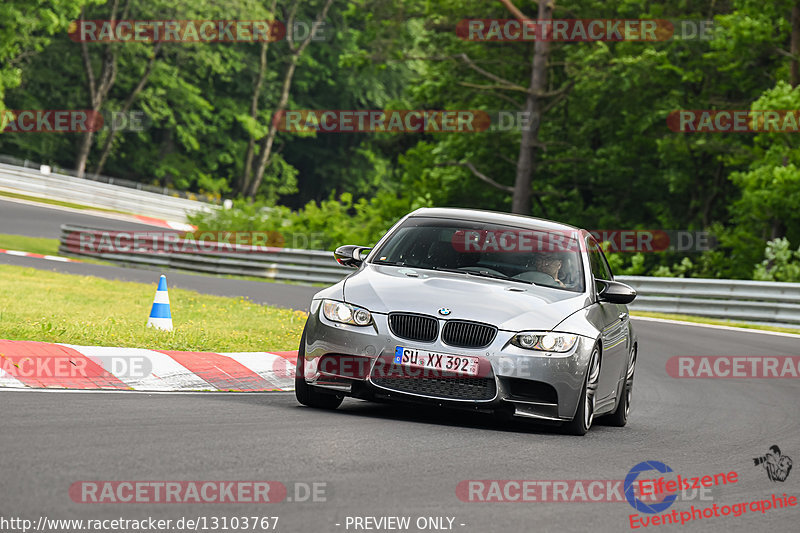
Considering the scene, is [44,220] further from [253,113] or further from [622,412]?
[622,412]

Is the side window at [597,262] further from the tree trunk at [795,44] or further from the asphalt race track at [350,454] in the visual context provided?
the tree trunk at [795,44]

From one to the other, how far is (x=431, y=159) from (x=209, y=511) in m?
33.7

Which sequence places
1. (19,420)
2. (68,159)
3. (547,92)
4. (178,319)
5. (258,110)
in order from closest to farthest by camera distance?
(19,420) < (178,319) < (547,92) < (68,159) < (258,110)

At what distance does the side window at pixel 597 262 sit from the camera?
32.8 feet

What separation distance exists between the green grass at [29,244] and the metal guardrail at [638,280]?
2.68 feet

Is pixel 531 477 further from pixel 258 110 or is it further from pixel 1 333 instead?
pixel 258 110

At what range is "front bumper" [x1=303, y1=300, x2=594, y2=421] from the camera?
8.03 m

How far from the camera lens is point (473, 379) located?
803 centimetres

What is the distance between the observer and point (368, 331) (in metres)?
8.16

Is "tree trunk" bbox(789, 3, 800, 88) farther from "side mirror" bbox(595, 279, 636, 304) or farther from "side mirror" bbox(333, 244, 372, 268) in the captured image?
"side mirror" bbox(333, 244, 372, 268)

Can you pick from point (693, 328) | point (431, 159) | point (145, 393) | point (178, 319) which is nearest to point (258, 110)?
point (431, 159)

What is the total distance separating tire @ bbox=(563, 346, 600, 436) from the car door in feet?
0.58

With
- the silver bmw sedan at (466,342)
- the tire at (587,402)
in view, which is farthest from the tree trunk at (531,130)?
the tire at (587,402)

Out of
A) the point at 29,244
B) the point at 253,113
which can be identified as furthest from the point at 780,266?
the point at 253,113
